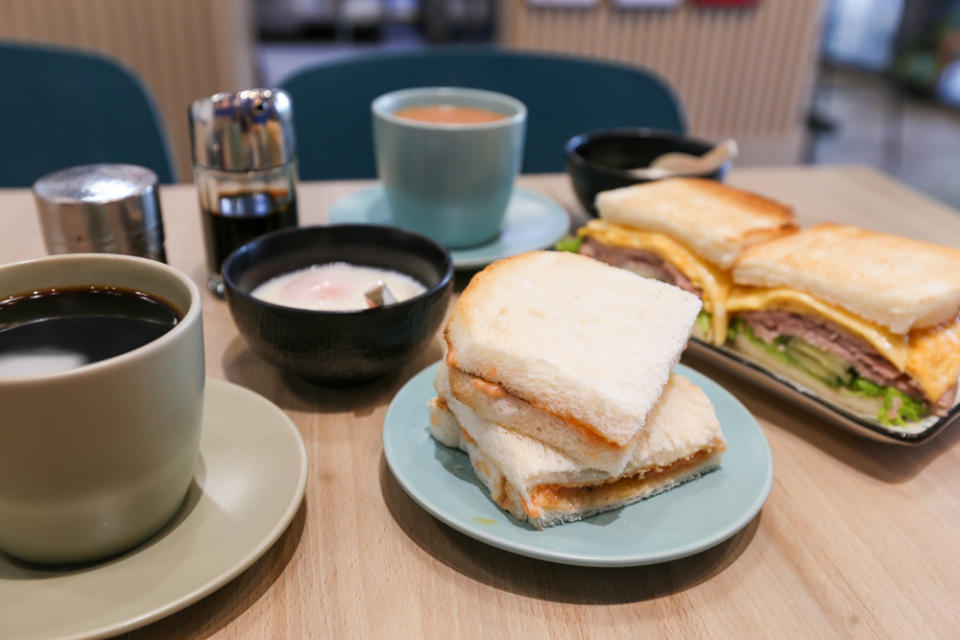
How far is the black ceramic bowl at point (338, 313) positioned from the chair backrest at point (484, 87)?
91cm

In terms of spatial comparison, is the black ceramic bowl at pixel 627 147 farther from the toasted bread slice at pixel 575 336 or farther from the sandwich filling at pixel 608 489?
the sandwich filling at pixel 608 489

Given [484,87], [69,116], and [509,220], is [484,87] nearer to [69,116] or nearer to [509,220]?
[509,220]

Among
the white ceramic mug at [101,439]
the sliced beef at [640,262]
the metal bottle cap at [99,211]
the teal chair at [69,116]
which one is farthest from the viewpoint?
the teal chair at [69,116]

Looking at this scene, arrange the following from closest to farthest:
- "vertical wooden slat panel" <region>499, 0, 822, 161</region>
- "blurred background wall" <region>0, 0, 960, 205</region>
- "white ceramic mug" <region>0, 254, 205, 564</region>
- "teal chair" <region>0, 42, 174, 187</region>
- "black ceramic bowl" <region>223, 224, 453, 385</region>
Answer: "white ceramic mug" <region>0, 254, 205, 564</region> → "black ceramic bowl" <region>223, 224, 453, 385</region> → "teal chair" <region>0, 42, 174, 187</region> → "blurred background wall" <region>0, 0, 960, 205</region> → "vertical wooden slat panel" <region>499, 0, 822, 161</region>

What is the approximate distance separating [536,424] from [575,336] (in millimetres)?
97

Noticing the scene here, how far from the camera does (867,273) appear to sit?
846 millimetres

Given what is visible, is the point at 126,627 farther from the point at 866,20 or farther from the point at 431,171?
the point at 866,20

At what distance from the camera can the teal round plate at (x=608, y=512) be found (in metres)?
0.57

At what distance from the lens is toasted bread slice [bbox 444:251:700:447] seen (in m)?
0.61

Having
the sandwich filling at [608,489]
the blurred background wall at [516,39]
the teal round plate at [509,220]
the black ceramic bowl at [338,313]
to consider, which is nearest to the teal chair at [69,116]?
the teal round plate at [509,220]

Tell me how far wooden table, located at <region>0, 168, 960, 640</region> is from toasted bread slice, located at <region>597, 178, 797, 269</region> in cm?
25

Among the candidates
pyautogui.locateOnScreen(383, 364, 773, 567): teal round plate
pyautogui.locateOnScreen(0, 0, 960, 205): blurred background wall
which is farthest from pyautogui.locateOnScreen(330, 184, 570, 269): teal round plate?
pyautogui.locateOnScreen(0, 0, 960, 205): blurred background wall

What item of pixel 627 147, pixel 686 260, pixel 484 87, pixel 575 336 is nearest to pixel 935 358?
pixel 686 260

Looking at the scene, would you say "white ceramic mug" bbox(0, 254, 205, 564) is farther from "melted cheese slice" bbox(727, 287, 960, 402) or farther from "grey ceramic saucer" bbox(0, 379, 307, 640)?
"melted cheese slice" bbox(727, 287, 960, 402)
